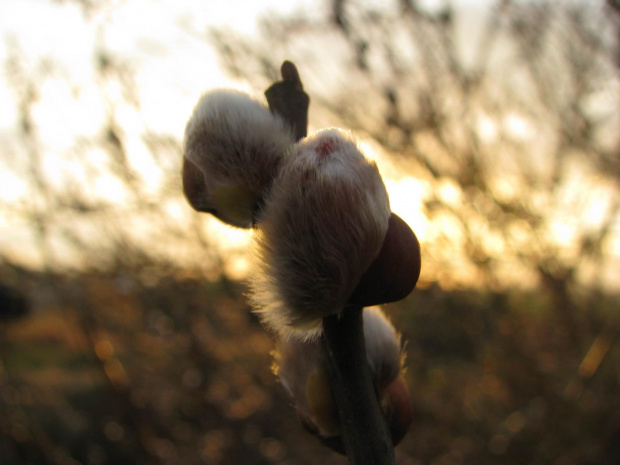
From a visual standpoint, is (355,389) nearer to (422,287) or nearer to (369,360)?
(369,360)

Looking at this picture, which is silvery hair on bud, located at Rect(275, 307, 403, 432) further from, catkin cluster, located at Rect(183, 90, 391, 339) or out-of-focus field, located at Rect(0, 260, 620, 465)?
out-of-focus field, located at Rect(0, 260, 620, 465)

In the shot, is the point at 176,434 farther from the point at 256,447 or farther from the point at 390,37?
the point at 390,37

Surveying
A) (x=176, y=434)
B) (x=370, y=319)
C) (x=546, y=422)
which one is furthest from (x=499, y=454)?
(x=370, y=319)

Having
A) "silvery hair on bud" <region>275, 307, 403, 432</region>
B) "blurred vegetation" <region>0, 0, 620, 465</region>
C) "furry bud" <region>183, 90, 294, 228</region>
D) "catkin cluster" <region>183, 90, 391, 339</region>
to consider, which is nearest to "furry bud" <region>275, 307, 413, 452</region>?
"silvery hair on bud" <region>275, 307, 403, 432</region>

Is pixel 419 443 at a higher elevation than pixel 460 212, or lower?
lower

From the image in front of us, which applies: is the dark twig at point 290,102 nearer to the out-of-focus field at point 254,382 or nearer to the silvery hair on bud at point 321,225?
the silvery hair on bud at point 321,225

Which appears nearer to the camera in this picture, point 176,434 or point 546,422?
point 546,422
